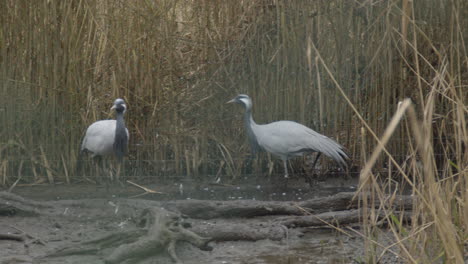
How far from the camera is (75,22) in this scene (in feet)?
19.7

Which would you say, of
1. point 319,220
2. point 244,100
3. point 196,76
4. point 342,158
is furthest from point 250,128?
point 319,220

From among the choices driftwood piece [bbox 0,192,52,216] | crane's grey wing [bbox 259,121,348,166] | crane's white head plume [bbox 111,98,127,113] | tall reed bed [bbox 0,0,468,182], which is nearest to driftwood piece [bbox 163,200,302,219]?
driftwood piece [bbox 0,192,52,216]

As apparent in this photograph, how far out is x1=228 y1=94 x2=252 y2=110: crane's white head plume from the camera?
597 centimetres

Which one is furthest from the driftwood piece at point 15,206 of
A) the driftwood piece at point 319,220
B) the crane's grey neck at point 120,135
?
the driftwood piece at point 319,220

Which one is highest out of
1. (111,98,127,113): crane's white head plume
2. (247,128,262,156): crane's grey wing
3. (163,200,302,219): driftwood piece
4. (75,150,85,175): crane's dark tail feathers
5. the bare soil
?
(111,98,127,113): crane's white head plume

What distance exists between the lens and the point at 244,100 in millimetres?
5965

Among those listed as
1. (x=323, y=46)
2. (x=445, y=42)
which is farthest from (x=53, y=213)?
(x=445, y=42)

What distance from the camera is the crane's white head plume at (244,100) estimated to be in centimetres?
597

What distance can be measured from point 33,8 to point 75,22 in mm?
377

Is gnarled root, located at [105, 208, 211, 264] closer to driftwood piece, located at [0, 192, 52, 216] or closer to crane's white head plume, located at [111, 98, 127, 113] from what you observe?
driftwood piece, located at [0, 192, 52, 216]

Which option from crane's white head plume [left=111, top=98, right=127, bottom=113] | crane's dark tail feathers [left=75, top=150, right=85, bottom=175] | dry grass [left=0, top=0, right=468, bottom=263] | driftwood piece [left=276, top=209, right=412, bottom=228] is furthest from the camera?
crane's dark tail feathers [left=75, top=150, right=85, bottom=175]

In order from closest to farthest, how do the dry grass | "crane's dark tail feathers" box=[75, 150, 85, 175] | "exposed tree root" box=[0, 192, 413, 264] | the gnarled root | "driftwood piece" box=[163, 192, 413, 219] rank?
the gnarled root → "exposed tree root" box=[0, 192, 413, 264] → "driftwood piece" box=[163, 192, 413, 219] → the dry grass → "crane's dark tail feathers" box=[75, 150, 85, 175]

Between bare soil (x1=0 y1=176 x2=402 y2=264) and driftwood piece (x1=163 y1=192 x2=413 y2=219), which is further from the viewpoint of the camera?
driftwood piece (x1=163 y1=192 x2=413 y2=219)

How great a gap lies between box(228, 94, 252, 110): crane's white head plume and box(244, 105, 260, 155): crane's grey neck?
0.05ft
